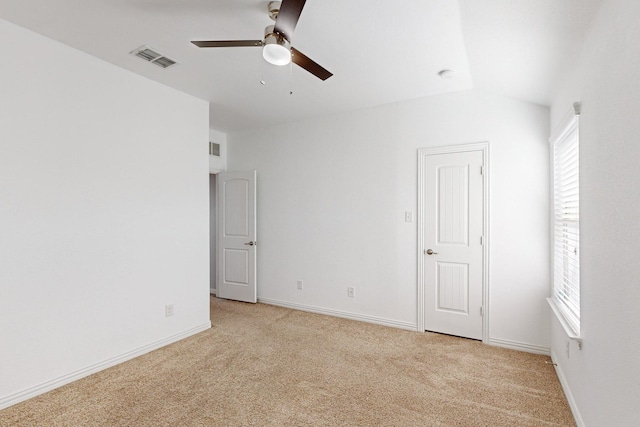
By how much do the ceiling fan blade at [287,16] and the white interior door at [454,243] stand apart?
236cm

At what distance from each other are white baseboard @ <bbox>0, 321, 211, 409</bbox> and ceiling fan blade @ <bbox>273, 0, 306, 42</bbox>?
2998 mm

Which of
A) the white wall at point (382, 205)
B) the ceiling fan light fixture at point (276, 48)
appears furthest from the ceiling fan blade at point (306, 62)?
the white wall at point (382, 205)

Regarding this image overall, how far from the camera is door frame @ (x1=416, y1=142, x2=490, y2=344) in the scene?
3416 mm

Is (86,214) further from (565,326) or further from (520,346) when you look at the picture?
(520,346)

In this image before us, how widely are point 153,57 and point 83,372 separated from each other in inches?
106

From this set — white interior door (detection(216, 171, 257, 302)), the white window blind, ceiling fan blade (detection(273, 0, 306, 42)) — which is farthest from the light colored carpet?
ceiling fan blade (detection(273, 0, 306, 42))

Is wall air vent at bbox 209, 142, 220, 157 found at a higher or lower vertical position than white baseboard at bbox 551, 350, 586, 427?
higher

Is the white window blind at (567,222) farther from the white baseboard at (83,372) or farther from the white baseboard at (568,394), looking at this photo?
the white baseboard at (83,372)

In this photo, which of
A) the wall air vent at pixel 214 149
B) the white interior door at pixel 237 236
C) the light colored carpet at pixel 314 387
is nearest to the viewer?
the light colored carpet at pixel 314 387

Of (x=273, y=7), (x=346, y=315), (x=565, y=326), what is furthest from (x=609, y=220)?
(x=346, y=315)

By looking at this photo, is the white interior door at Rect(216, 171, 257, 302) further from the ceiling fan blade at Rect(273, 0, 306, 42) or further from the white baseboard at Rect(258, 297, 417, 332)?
the ceiling fan blade at Rect(273, 0, 306, 42)

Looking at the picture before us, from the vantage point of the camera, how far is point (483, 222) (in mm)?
3451

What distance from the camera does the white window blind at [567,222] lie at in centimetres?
237

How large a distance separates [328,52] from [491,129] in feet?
6.24
